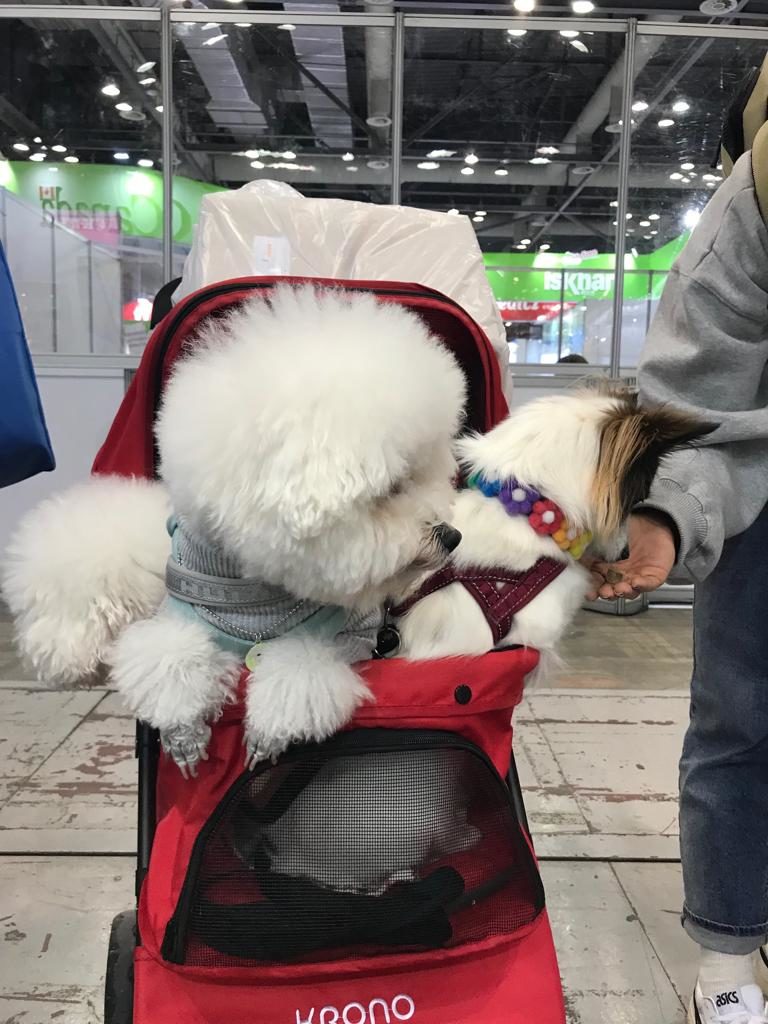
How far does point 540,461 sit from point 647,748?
1828mm

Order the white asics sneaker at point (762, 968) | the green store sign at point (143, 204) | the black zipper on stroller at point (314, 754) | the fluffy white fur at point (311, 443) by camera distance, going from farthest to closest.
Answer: the green store sign at point (143, 204) < the white asics sneaker at point (762, 968) < the black zipper on stroller at point (314, 754) < the fluffy white fur at point (311, 443)

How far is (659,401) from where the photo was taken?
108 cm

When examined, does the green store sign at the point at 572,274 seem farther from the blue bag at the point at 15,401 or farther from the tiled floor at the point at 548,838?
the blue bag at the point at 15,401

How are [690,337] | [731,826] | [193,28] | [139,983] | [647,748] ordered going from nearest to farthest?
[139,983], [690,337], [731,826], [647,748], [193,28]

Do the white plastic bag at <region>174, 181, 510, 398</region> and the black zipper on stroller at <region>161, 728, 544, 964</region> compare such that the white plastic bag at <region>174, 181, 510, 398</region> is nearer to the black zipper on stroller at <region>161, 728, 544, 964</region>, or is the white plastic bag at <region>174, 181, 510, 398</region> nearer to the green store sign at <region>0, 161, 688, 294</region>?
the black zipper on stroller at <region>161, 728, 544, 964</region>

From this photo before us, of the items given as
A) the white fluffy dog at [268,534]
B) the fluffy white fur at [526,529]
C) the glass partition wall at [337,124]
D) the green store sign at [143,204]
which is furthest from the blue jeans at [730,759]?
the green store sign at [143,204]

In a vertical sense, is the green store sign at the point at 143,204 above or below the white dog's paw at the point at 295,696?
above

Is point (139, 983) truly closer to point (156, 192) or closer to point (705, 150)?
point (156, 192)

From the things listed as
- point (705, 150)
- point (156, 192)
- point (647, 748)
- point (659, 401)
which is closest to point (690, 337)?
point (659, 401)

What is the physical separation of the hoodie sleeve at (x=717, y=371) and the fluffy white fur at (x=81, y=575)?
25.5 inches

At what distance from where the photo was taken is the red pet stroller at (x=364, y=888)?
2.70 feet

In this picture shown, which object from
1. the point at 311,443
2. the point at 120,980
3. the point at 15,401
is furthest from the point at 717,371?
the point at 120,980

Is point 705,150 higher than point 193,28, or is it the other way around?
point 193,28

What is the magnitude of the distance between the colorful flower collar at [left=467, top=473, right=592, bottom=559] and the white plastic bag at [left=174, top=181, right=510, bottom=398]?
1.93ft
